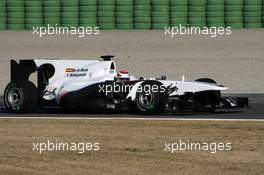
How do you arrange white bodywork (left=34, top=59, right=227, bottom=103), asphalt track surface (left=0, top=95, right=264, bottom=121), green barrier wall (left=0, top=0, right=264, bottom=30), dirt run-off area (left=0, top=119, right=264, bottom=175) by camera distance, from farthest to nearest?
green barrier wall (left=0, top=0, right=264, bottom=30) < white bodywork (left=34, top=59, right=227, bottom=103) < asphalt track surface (left=0, top=95, right=264, bottom=121) < dirt run-off area (left=0, top=119, right=264, bottom=175)

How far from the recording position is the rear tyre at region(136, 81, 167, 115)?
16.3 metres

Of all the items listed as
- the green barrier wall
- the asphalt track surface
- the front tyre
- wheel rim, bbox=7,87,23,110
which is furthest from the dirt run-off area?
the green barrier wall

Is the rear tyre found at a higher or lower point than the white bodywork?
lower

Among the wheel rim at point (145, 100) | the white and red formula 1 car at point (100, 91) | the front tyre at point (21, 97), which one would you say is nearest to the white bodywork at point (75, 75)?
the white and red formula 1 car at point (100, 91)

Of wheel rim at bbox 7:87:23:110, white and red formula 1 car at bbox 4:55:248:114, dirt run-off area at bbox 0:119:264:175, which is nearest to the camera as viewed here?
dirt run-off area at bbox 0:119:264:175

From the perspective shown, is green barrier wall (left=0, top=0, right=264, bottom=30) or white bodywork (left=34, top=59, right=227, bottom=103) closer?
white bodywork (left=34, top=59, right=227, bottom=103)

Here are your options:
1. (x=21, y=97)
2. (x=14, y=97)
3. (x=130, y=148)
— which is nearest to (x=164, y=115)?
(x=21, y=97)

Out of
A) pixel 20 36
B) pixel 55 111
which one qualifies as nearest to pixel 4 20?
pixel 20 36

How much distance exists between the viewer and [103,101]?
17078 millimetres

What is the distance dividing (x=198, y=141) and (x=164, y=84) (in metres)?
3.96

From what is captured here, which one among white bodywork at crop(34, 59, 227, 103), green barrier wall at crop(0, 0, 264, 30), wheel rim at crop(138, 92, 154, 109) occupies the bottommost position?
wheel rim at crop(138, 92, 154, 109)

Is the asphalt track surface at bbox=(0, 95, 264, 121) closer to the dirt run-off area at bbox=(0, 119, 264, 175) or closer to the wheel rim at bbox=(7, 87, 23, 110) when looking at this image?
the wheel rim at bbox=(7, 87, 23, 110)

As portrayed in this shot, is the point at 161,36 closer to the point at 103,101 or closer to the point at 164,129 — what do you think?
the point at 103,101

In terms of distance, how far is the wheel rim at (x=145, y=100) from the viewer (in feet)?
54.4
